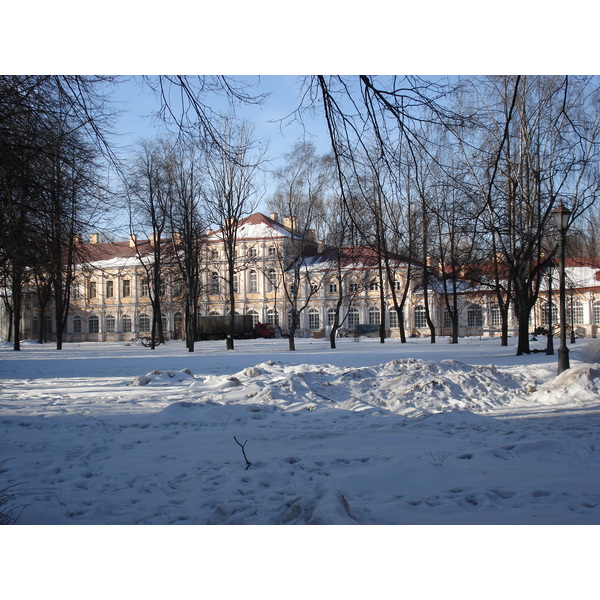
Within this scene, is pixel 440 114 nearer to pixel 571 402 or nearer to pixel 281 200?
pixel 571 402

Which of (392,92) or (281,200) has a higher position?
(281,200)

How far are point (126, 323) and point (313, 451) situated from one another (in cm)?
5990

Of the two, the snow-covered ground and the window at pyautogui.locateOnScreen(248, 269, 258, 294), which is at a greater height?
the window at pyautogui.locateOnScreen(248, 269, 258, 294)

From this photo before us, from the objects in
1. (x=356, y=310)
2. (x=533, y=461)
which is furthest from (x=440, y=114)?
(x=356, y=310)

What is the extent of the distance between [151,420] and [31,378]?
8324 millimetres

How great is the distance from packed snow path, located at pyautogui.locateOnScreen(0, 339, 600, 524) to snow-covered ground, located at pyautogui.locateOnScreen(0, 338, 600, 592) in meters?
0.02

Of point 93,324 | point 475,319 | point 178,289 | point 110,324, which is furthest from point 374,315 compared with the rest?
point 93,324

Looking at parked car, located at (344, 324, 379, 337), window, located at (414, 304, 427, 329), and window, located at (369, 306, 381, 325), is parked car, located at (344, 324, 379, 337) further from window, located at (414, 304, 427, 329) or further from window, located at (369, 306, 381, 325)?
window, located at (414, 304, 427, 329)

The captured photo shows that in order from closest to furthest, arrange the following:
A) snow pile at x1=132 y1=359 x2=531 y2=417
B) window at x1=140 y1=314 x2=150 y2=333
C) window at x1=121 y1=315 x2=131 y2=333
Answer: snow pile at x1=132 y1=359 x2=531 y2=417, window at x1=140 y1=314 x2=150 y2=333, window at x1=121 y1=315 x2=131 y2=333

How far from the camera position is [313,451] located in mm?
5957

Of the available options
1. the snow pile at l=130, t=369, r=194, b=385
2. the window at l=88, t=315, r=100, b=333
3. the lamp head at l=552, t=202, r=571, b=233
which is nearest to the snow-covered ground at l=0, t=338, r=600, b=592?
the snow pile at l=130, t=369, r=194, b=385

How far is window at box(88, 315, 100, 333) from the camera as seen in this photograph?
62.1 metres

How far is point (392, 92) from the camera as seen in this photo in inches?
169

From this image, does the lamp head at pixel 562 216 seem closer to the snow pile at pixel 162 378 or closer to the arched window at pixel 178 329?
the snow pile at pixel 162 378
